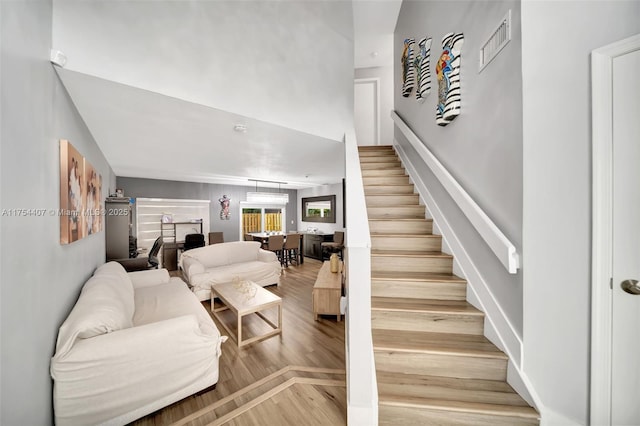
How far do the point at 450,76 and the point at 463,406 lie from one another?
7.46ft

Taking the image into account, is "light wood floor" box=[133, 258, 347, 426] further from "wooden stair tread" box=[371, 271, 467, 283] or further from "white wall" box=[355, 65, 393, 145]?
"white wall" box=[355, 65, 393, 145]

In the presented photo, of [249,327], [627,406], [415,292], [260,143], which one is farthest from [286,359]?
[260,143]

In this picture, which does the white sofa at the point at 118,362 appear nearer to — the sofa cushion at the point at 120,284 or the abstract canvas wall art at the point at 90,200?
the sofa cushion at the point at 120,284

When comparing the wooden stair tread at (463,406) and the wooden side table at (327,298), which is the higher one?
the wooden stair tread at (463,406)

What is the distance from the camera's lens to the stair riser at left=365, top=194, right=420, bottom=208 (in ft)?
8.98

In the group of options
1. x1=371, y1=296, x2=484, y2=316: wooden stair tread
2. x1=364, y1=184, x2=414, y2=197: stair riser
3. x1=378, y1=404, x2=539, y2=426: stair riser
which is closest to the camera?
x1=378, y1=404, x2=539, y2=426: stair riser

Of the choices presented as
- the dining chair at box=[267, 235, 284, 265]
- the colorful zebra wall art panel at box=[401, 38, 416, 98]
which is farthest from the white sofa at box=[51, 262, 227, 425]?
the dining chair at box=[267, 235, 284, 265]

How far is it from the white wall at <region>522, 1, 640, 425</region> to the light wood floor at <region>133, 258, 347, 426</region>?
51.2 inches

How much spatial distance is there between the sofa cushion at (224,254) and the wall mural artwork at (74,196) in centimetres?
230

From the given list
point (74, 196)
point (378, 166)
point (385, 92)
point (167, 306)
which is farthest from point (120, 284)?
point (385, 92)

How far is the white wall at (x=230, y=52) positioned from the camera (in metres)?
1.43

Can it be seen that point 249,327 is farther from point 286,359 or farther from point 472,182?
point 472,182

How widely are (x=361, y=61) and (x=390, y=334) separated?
5214 millimetres

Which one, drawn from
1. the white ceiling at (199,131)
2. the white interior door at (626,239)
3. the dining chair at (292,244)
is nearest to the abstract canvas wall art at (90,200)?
the white ceiling at (199,131)
